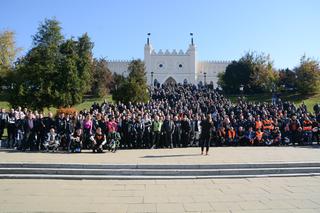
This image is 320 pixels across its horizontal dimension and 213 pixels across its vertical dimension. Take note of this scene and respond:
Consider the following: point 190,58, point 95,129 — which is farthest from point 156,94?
point 190,58

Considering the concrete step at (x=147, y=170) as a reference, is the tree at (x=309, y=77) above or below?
above

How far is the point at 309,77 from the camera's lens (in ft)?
144

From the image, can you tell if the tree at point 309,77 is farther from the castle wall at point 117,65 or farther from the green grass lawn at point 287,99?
the castle wall at point 117,65

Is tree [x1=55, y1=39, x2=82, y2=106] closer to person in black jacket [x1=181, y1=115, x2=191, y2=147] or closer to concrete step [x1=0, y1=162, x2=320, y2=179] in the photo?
person in black jacket [x1=181, y1=115, x2=191, y2=147]

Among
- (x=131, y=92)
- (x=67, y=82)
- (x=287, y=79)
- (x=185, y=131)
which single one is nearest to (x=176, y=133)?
(x=185, y=131)

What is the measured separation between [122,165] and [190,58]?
3239 inches

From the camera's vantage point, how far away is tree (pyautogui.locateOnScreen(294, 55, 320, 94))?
4378 centimetres

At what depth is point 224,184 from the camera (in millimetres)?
9266

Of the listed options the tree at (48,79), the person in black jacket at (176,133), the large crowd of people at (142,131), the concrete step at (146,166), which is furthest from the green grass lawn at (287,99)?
the concrete step at (146,166)

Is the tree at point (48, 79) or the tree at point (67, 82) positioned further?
the tree at point (67, 82)

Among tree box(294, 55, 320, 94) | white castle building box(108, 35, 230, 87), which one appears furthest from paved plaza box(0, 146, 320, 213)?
white castle building box(108, 35, 230, 87)

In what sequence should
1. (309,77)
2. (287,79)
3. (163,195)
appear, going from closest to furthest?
(163,195)
(309,77)
(287,79)

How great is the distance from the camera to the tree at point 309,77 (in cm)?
4378

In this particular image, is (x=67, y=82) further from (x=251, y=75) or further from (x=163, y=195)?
(x=251, y=75)
